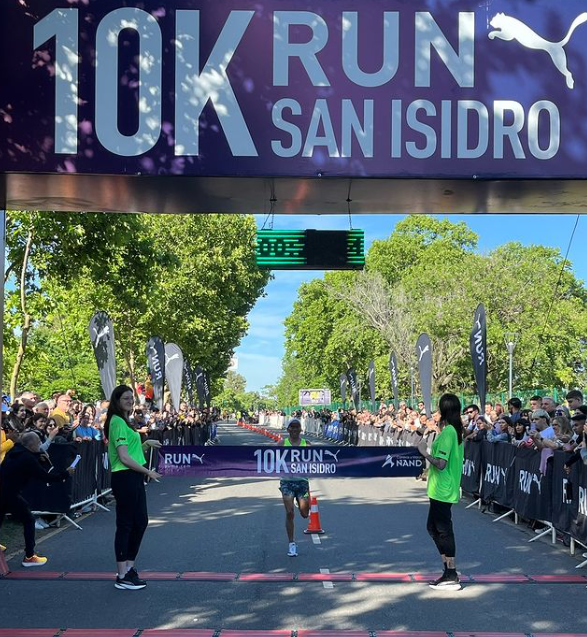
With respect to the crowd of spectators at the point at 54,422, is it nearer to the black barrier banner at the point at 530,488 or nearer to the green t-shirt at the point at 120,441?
the green t-shirt at the point at 120,441

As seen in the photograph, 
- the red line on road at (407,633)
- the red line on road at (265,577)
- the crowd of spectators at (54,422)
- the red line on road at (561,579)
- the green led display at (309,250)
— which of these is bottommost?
the red line on road at (561,579)

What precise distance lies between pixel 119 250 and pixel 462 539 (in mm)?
9470

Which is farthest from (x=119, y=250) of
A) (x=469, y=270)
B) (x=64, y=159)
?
(x=469, y=270)

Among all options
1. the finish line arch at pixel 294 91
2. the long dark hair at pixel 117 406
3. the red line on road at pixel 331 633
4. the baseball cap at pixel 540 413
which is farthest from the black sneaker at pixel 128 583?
the baseball cap at pixel 540 413

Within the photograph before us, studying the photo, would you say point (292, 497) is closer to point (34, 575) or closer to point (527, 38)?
point (34, 575)

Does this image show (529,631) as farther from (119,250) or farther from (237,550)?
(119,250)

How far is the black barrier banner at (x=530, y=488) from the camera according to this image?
40.7 ft

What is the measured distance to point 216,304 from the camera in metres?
52.0

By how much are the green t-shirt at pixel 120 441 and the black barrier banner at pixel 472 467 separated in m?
9.61

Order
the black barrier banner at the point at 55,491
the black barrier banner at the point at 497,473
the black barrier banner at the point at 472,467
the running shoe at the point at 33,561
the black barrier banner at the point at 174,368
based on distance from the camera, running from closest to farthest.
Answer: the running shoe at the point at 33,561
the black barrier banner at the point at 55,491
the black barrier banner at the point at 497,473
the black barrier banner at the point at 472,467
the black barrier banner at the point at 174,368

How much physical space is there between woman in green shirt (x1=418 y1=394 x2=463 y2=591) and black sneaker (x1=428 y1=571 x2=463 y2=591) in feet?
0.05

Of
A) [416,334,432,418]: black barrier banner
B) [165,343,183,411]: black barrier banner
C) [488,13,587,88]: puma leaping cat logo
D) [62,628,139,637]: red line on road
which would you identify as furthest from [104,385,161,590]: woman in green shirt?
[165,343,183,411]: black barrier banner

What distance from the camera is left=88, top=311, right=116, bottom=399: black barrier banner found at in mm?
18203

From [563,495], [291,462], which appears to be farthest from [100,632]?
[563,495]
